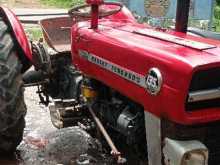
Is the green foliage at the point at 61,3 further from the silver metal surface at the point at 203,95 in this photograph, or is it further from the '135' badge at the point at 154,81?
the silver metal surface at the point at 203,95

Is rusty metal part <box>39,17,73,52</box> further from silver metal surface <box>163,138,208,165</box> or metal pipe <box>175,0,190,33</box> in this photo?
silver metal surface <box>163,138,208,165</box>

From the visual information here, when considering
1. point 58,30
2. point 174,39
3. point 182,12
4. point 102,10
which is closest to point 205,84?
point 174,39

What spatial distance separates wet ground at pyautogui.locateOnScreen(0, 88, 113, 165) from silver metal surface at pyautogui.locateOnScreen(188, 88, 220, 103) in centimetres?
178

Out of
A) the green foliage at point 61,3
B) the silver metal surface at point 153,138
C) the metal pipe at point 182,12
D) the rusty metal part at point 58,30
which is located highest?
the metal pipe at point 182,12

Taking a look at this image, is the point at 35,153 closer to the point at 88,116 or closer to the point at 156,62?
the point at 88,116

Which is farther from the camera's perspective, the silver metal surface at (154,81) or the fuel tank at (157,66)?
the silver metal surface at (154,81)

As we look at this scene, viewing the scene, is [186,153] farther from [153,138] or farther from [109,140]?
[109,140]

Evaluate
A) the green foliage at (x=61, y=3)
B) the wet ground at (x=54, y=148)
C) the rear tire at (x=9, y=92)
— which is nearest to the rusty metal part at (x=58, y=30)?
the wet ground at (x=54, y=148)

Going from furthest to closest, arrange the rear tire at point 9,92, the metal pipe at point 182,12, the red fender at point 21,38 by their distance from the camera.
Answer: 1. the red fender at point 21,38
2. the rear tire at point 9,92
3. the metal pipe at point 182,12

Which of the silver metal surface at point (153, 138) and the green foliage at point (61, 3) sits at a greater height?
the silver metal surface at point (153, 138)

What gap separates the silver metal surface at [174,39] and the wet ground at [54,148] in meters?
1.28

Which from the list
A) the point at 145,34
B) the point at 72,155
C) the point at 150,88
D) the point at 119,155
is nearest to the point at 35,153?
the point at 72,155

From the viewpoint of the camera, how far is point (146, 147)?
146 inches

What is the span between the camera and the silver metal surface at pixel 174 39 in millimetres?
3311
